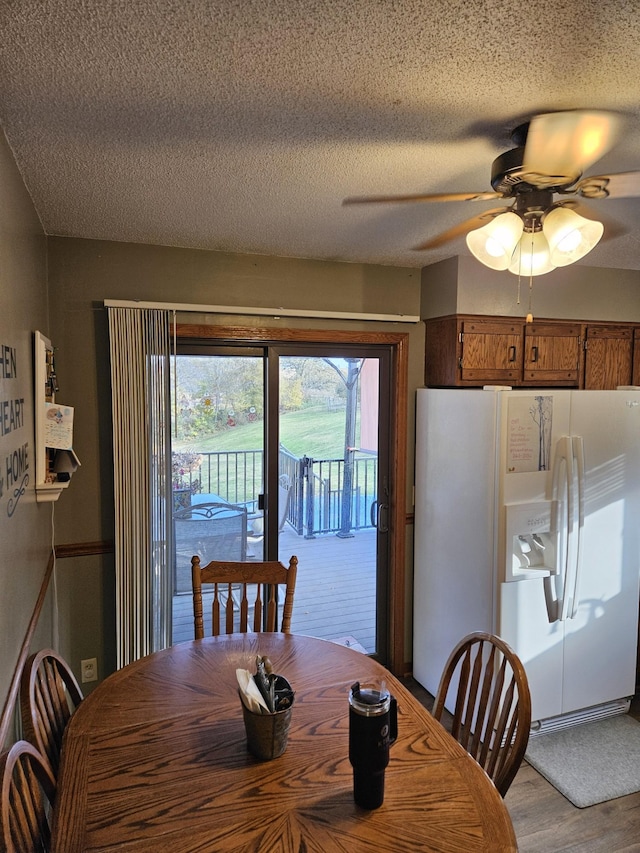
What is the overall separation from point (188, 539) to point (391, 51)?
2.69 m

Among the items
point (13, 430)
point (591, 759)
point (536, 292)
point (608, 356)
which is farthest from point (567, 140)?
point (591, 759)

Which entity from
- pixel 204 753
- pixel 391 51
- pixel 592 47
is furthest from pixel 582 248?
pixel 204 753

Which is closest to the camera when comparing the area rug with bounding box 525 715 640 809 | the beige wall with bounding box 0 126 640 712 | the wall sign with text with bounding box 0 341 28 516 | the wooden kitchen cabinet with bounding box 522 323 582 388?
the wall sign with text with bounding box 0 341 28 516

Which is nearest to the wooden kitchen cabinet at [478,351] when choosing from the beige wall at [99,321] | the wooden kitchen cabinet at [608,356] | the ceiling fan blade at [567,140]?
the wooden kitchen cabinet at [608,356]

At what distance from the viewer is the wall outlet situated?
3047mm

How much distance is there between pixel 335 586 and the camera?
3.91 meters

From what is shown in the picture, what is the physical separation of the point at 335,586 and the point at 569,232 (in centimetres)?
286

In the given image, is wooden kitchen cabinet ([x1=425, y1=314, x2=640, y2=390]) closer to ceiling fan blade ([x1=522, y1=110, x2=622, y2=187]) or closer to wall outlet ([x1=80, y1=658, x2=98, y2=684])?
ceiling fan blade ([x1=522, y1=110, x2=622, y2=187])

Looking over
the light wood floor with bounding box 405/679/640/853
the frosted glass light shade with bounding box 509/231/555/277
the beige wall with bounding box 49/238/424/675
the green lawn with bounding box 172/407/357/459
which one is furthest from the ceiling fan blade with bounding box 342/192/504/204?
the light wood floor with bounding box 405/679/640/853

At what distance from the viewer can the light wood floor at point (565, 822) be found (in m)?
2.28

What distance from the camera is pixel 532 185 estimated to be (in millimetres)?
1694

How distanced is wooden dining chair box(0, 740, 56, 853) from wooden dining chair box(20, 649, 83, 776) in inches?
4.9

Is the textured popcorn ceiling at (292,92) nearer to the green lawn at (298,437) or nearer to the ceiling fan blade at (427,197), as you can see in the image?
the ceiling fan blade at (427,197)

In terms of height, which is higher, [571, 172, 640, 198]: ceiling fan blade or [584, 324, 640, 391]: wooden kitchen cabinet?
[571, 172, 640, 198]: ceiling fan blade
